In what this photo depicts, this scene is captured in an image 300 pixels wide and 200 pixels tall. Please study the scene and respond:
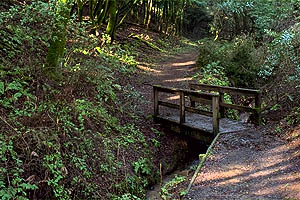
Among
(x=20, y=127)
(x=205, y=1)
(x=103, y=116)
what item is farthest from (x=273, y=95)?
(x=205, y=1)

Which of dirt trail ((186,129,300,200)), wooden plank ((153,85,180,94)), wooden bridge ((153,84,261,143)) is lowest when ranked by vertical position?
dirt trail ((186,129,300,200))

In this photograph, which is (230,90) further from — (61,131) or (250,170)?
(61,131)

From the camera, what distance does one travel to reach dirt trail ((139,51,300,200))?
19.5 feet

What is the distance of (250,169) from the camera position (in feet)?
22.5

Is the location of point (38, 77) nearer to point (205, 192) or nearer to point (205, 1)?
point (205, 192)

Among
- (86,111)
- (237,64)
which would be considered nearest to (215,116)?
(86,111)

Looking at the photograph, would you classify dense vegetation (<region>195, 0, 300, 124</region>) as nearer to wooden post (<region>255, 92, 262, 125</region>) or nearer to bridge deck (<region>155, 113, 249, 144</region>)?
wooden post (<region>255, 92, 262, 125</region>)

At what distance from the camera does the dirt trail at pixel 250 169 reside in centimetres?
594

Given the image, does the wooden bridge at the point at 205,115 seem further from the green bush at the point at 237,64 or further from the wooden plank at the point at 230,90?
the green bush at the point at 237,64

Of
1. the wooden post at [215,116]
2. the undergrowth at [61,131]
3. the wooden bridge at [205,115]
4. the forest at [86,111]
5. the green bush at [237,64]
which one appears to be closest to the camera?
the undergrowth at [61,131]

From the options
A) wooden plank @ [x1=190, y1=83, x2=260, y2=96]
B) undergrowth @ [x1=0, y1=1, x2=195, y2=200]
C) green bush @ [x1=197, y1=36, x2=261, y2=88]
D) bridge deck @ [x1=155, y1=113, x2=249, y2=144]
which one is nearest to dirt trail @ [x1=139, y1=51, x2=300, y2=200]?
bridge deck @ [x1=155, y1=113, x2=249, y2=144]

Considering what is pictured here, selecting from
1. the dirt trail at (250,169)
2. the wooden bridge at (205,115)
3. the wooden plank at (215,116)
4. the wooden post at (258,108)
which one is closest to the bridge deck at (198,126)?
the wooden bridge at (205,115)

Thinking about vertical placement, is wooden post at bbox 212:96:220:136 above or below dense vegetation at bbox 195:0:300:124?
below

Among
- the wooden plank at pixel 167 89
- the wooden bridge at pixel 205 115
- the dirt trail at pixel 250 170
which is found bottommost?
the dirt trail at pixel 250 170
